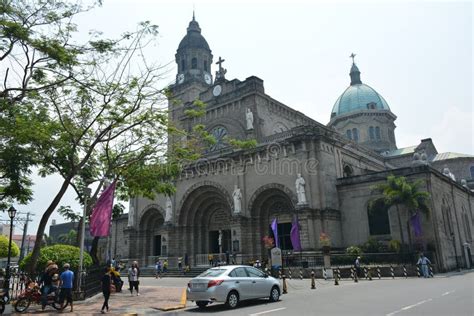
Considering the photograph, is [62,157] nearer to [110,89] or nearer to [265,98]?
[110,89]

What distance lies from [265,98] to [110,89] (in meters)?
24.8

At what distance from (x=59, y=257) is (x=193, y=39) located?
128 feet

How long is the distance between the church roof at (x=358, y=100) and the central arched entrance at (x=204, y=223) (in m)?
31.1

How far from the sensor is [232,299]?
41.4 ft

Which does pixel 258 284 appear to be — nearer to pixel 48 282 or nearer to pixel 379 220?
pixel 48 282

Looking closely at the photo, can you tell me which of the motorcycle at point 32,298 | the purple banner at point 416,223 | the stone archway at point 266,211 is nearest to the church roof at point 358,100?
the stone archway at point 266,211

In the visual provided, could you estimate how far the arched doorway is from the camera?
1724 inches

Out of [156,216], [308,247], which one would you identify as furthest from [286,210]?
[156,216]

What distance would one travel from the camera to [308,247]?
29.8 meters

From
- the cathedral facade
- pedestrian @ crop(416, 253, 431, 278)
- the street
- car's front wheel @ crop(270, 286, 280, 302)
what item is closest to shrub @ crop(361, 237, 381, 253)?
the cathedral facade

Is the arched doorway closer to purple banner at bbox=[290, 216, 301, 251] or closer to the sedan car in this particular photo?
purple banner at bbox=[290, 216, 301, 251]

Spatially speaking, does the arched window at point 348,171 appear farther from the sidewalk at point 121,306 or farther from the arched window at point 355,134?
the sidewalk at point 121,306

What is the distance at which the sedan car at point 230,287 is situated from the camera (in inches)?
485

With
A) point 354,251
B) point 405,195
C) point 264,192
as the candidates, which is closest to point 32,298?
point 354,251
